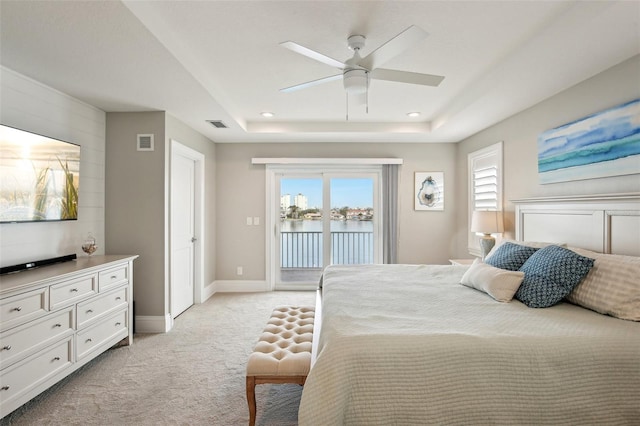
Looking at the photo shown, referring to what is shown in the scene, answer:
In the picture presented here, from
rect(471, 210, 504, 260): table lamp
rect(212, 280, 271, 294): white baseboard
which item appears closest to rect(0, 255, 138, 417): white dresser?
rect(212, 280, 271, 294): white baseboard

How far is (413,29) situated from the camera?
156 centimetres

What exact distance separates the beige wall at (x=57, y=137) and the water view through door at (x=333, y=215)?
2.47 meters

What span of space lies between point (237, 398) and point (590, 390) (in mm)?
1999

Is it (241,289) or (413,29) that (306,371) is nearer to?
(413,29)

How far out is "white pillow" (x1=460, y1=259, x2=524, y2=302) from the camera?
2.06m

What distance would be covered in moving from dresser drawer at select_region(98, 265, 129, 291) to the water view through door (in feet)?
7.94

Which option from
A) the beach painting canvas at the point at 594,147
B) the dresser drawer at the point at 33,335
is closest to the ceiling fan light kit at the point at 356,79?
the beach painting canvas at the point at 594,147

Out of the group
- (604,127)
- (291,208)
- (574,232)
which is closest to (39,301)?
(291,208)

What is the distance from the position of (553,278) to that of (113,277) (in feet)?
11.1

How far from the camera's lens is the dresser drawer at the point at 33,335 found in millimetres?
1821

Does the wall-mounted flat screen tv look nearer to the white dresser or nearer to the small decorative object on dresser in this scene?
the small decorative object on dresser

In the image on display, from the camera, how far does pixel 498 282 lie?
2105mm

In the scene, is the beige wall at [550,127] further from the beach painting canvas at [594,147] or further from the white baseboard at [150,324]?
the white baseboard at [150,324]

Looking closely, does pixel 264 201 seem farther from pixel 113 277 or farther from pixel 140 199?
pixel 113 277
